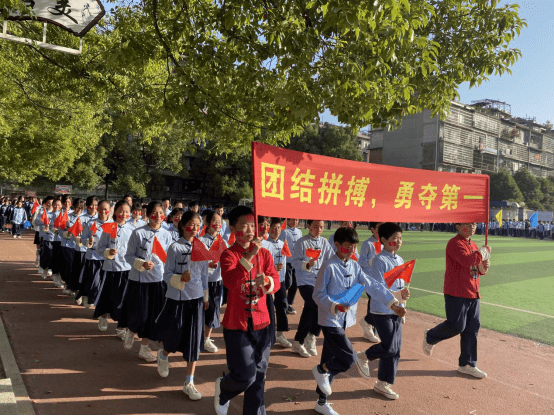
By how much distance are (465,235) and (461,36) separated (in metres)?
3.58

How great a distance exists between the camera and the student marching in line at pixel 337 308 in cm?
404

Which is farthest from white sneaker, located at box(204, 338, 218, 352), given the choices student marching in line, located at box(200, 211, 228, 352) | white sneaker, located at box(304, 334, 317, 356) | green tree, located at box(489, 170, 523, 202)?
green tree, located at box(489, 170, 523, 202)

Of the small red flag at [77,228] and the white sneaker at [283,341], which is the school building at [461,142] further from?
the white sneaker at [283,341]

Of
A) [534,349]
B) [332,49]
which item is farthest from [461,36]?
[534,349]

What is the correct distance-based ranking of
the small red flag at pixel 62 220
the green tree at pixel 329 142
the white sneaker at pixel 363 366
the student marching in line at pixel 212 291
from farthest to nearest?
the green tree at pixel 329 142 → the small red flag at pixel 62 220 → the student marching in line at pixel 212 291 → the white sneaker at pixel 363 366

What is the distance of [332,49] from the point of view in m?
5.83

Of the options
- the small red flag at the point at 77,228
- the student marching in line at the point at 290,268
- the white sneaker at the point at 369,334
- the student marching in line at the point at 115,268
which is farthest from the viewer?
the small red flag at the point at 77,228

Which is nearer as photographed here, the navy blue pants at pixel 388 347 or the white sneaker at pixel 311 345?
the navy blue pants at pixel 388 347

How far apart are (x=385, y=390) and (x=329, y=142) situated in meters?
38.4

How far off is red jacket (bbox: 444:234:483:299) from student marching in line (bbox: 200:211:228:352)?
288 centimetres

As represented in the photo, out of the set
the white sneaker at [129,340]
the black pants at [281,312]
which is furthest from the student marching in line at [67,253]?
the black pants at [281,312]

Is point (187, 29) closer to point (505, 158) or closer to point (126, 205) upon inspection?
point (126, 205)

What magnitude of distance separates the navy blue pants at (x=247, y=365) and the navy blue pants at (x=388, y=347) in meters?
1.41

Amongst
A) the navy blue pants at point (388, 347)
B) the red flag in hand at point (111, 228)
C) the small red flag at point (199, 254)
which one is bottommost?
the navy blue pants at point (388, 347)
